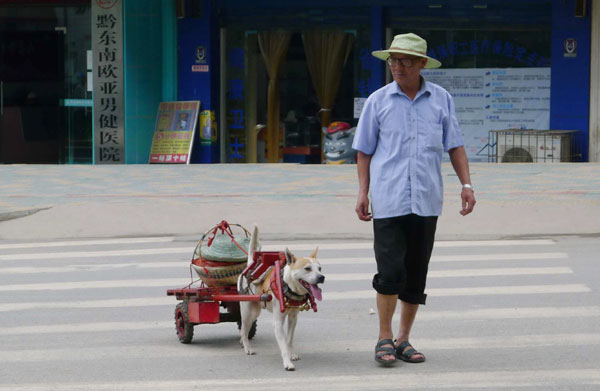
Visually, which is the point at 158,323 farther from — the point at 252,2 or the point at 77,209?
the point at 252,2

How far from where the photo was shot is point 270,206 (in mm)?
13492

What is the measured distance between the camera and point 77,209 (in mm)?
13555

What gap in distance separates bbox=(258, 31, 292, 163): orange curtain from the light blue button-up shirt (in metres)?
17.3

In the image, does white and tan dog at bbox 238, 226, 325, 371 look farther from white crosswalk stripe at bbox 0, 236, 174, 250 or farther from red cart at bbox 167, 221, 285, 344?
white crosswalk stripe at bbox 0, 236, 174, 250

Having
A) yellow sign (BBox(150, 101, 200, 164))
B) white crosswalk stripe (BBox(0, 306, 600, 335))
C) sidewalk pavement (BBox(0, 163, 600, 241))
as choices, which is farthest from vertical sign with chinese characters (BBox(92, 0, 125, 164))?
white crosswalk stripe (BBox(0, 306, 600, 335))

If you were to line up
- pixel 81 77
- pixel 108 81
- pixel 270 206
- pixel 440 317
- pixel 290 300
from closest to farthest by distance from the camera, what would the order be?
pixel 290 300, pixel 440 317, pixel 270 206, pixel 108 81, pixel 81 77

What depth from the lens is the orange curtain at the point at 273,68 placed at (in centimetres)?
2350

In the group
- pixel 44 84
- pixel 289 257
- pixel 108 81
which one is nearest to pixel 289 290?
pixel 289 257

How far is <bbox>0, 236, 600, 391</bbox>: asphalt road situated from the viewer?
5.96 metres

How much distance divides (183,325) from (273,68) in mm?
17074

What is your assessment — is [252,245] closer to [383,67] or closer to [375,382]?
[375,382]

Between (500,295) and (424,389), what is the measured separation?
296 cm

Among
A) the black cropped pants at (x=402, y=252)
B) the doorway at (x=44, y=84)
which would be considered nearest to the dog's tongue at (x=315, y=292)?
the black cropped pants at (x=402, y=252)

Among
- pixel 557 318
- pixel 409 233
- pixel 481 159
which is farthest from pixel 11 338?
pixel 481 159
